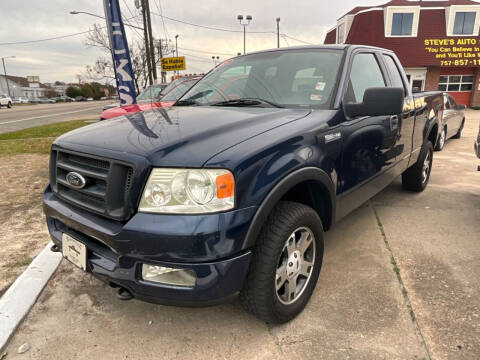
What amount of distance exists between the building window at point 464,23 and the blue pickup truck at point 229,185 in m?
23.8

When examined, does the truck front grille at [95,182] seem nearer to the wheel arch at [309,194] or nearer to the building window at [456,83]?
the wheel arch at [309,194]

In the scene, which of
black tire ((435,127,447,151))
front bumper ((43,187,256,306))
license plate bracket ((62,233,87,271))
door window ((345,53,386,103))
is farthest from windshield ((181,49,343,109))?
black tire ((435,127,447,151))

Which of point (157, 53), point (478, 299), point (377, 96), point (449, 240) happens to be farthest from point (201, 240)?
point (157, 53)

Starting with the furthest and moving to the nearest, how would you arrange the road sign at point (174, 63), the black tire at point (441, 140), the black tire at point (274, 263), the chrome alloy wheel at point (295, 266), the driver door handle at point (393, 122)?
the road sign at point (174, 63) < the black tire at point (441, 140) < the driver door handle at point (393, 122) < the chrome alloy wheel at point (295, 266) < the black tire at point (274, 263)

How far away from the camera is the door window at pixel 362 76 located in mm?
2816

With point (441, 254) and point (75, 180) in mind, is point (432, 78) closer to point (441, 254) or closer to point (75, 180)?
point (441, 254)

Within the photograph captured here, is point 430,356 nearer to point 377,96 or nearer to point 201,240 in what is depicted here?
point 201,240

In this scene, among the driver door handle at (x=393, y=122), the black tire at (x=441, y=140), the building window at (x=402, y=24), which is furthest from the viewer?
the building window at (x=402, y=24)


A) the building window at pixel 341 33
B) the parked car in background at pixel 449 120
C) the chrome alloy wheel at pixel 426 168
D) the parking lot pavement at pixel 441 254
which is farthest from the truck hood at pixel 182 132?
the building window at pixel 341 33

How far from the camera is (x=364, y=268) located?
2875 millimetres

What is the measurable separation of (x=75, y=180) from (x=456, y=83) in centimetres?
2628

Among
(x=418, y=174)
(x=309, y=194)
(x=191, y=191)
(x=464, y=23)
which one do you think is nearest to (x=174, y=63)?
(x=418, y=174)

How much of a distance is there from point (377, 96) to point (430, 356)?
1639 mm

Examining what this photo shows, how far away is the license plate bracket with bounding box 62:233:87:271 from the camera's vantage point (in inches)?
79.9
